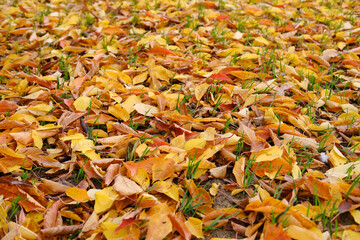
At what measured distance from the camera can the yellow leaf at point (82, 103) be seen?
6.15ft

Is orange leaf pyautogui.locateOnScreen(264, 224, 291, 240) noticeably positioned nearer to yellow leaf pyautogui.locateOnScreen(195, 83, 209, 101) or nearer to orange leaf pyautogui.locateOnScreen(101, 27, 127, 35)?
yellow leaf pyautogui.locateOnScreen(195, 83, 209, 101)

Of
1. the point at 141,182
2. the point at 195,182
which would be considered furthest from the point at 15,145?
the point at 195,182

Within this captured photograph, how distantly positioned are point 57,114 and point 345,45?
2.39 metres

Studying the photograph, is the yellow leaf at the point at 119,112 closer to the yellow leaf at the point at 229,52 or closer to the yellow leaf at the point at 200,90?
the yellow leaf at the point at 200,90

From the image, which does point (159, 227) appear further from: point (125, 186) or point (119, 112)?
point (119, 112)

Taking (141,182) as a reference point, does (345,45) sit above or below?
above

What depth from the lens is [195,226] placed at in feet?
4.01

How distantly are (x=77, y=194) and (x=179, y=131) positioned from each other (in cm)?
61

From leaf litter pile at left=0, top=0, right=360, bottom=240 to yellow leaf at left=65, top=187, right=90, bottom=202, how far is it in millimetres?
13

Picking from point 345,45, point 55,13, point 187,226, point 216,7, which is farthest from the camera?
point 216,7

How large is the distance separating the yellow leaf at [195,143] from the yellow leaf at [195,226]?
41 cm

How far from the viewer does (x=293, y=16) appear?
340cm

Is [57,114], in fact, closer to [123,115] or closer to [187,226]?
[123,115]

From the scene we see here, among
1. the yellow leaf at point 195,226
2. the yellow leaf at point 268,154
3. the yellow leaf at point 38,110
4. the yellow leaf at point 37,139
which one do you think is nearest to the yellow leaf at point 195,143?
the yellow leaf at point 268,154
